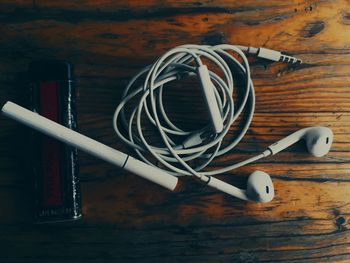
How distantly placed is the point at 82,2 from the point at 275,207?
52cm

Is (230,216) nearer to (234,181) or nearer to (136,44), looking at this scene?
(234,181)

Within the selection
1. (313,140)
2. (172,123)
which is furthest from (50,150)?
(313,140)

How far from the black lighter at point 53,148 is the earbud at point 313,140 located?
13.9 inches

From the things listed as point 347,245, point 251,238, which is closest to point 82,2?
point 251,238

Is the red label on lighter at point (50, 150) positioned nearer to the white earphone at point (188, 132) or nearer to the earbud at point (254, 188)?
the white earphone at point (188, 132)

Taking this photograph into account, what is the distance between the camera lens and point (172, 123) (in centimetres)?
87

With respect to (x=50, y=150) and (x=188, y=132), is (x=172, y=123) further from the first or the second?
(x=50, y=150)

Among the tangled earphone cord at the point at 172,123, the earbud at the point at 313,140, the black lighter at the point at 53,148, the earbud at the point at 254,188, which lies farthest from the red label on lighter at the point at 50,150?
the earbud at the point at 313,140

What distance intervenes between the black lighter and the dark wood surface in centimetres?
4

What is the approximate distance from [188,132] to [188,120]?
4cm

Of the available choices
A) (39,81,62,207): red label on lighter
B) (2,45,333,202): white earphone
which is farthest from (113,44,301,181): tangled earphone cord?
(39,81,62,207): red label on lighter

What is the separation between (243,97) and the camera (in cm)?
88

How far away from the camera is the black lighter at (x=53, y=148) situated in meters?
0.83

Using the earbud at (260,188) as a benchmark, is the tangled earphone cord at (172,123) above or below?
above
